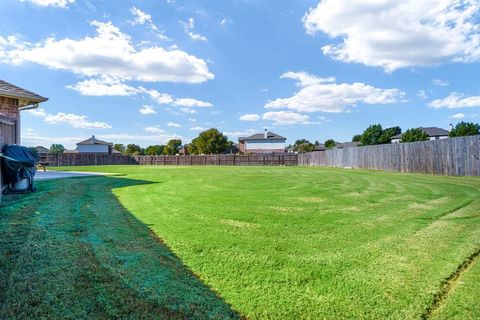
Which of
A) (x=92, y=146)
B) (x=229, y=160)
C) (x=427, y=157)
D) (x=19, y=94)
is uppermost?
(x=92, y=146)

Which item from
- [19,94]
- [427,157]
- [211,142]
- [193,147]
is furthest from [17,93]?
[193,147]

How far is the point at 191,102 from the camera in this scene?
3619 centimetres

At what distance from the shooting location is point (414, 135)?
→ 47.9 m

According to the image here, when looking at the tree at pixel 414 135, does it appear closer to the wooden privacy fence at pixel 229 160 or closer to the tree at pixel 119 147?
the wooden privacy fence at pixel 229 160

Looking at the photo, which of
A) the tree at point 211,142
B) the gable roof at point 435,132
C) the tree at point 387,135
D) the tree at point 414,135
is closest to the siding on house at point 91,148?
the tree at point 211,142

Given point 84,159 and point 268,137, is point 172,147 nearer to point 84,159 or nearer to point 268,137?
point 268,137

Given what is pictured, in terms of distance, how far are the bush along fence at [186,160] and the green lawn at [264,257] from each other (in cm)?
3120

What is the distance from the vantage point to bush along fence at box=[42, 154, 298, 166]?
34.4 metres

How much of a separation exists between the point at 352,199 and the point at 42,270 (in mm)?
5969

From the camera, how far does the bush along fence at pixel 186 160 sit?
34438 mm

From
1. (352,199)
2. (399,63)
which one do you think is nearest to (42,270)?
(352,199)

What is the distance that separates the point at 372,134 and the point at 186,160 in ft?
126

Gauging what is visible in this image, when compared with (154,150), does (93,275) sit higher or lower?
lower

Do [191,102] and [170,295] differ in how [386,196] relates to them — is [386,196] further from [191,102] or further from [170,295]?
[191,102]
